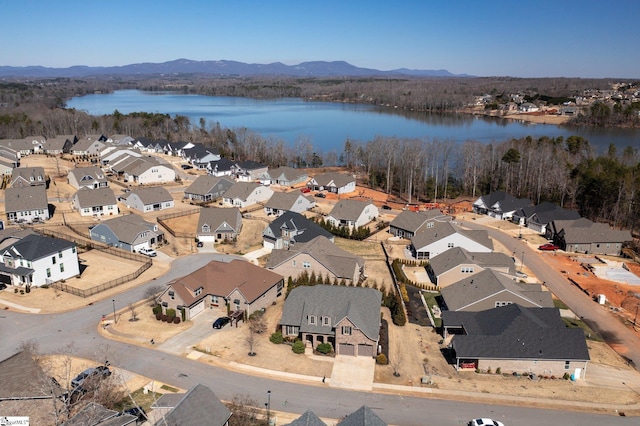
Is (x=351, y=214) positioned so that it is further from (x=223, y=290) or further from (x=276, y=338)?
(x=276, y=338)

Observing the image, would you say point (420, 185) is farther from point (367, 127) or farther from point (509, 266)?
point (367, 127)

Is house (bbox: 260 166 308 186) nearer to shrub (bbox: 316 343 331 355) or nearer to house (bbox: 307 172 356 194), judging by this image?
house (bbox: 307 172 356 194)

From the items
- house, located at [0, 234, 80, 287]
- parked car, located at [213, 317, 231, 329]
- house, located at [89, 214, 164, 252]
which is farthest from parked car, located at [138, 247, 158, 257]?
parked car, located at [213, 317, 231, 329]

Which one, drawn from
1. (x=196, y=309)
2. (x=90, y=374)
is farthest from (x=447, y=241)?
(x=90, y=374)

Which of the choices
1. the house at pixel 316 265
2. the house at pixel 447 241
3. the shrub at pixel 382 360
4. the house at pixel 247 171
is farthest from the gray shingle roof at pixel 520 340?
the house at pixel 247 171

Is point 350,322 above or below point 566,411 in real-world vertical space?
above

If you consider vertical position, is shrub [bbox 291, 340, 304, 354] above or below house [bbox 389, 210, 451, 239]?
below

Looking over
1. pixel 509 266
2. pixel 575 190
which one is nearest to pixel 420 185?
pixel 575 190
